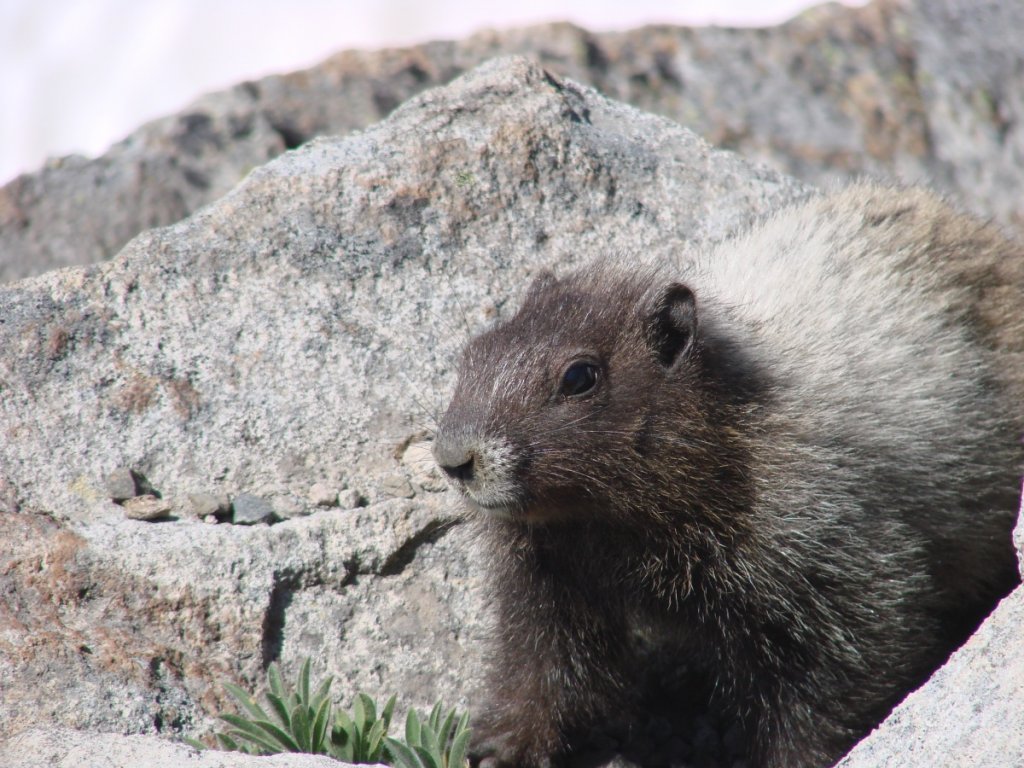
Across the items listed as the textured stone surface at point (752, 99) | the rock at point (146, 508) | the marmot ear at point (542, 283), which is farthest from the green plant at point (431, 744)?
the textured stone surface at point (752, 99)

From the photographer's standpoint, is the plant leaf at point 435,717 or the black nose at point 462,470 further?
the plant leaf at point 435,717

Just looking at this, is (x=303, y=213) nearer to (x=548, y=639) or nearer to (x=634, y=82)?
(x=548, y=639)

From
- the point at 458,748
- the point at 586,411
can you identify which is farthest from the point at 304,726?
the point at 586,411

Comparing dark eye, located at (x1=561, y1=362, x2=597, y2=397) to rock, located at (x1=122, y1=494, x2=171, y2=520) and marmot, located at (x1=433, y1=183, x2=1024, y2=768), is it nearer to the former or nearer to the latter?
marmot, located at (x1=433, y1=183, x2=1024, y2=768)

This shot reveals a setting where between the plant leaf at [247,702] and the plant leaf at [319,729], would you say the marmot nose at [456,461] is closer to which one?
the plant leaf at [319,729]

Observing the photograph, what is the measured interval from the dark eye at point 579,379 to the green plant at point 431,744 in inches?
53.1

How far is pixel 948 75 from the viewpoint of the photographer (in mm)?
11078

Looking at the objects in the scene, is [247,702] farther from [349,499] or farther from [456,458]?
[456,458]

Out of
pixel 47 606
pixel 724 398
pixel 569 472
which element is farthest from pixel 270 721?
pixel 724 398

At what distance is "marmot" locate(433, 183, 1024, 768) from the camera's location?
4.57 meters

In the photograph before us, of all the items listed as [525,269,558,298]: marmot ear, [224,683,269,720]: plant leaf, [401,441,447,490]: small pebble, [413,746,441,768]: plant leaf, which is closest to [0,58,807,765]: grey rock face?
[401,441,447,490]: small pebble

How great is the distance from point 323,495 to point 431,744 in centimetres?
131

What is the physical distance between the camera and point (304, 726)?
4.57 meters

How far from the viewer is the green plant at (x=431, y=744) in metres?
4.55
